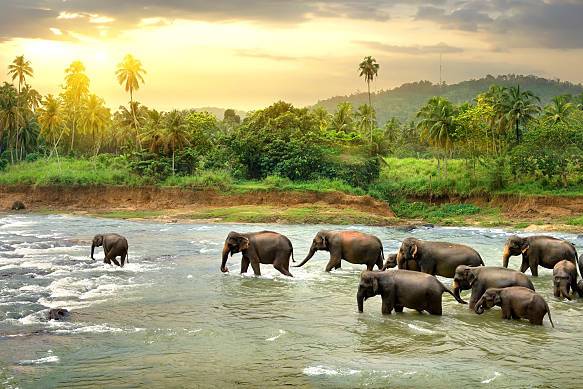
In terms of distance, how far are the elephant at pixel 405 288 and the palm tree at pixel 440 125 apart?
49.9 m

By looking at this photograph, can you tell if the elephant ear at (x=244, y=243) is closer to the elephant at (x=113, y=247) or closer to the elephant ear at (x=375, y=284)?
the elephant at (x=113, y=247)

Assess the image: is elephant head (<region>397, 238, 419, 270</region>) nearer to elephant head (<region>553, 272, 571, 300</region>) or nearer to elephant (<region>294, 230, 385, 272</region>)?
elephant (<region>294, 230, 385, 272</region>)

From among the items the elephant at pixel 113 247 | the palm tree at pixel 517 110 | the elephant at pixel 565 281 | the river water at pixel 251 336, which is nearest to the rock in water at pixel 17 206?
the river water at pixel 251 336

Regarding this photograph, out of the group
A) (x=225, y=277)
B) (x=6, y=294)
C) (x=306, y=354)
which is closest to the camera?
(x=306, y=354)

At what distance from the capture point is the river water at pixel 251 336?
34.8 feet

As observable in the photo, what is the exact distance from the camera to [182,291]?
59.8 ft

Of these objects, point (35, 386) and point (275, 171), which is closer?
point (35, 386)

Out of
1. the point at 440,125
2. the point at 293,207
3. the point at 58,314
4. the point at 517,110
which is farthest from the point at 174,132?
the point at 58,314

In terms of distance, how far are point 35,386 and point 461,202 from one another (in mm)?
51182

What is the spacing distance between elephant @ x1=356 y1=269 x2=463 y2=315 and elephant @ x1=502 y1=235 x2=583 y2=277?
6337 mm

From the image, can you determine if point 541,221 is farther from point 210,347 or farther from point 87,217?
point 210,347

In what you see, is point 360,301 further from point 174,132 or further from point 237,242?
point 174,132

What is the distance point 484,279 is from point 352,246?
555 cm

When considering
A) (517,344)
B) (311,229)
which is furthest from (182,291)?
(311,229)
